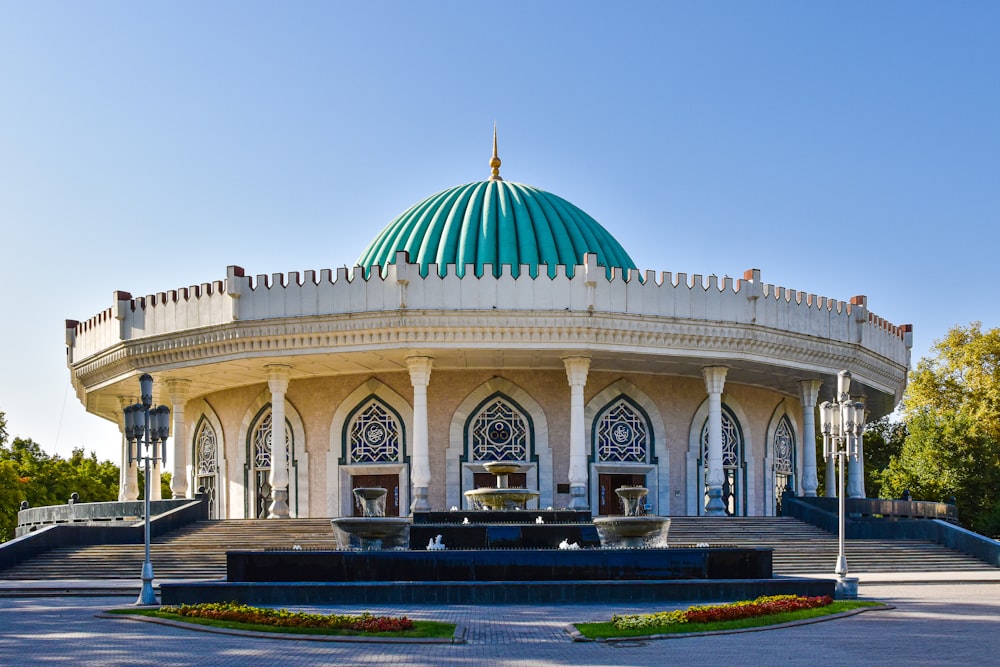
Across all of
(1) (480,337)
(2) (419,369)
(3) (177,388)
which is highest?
(1) (480,337)

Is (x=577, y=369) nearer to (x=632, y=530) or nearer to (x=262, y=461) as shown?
(x=262, y=461)

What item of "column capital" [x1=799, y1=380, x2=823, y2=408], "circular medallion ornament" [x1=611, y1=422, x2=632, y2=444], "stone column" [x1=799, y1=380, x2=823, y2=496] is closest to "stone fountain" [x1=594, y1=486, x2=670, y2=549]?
"circular medallion ornament" [x1=611, y1=422, x2=632, y2=444]

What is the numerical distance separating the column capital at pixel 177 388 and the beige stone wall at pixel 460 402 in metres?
1.96

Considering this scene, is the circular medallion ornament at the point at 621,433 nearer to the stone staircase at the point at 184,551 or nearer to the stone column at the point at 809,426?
the stone column at the point at 809,426

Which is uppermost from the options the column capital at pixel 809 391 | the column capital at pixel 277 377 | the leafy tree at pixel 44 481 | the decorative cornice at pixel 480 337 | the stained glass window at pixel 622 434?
the decorative cornice at pixel 480 337

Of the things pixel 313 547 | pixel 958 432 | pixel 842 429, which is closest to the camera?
pixel 842 429

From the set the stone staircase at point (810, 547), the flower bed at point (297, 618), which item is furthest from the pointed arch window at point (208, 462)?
the flower bed at point (297, 618)

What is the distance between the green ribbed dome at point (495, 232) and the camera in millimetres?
32688

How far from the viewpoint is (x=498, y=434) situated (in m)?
30.8

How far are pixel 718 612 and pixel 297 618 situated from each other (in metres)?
4.69

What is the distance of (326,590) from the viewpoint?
16016 millimetres

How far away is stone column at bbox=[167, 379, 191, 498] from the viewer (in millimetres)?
31234

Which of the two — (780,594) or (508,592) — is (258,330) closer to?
(508,592)

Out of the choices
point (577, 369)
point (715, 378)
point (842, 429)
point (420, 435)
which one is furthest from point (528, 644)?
point (715, 378)
